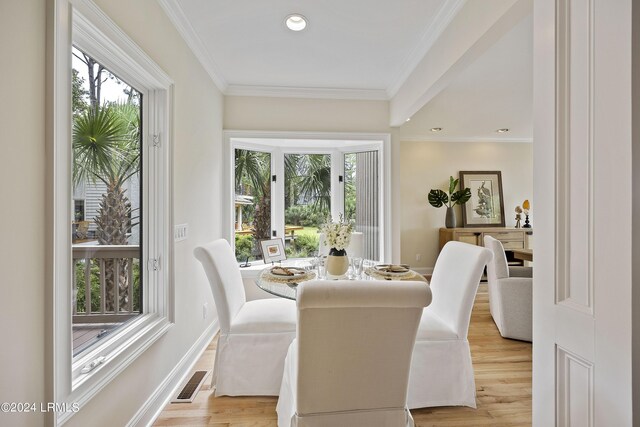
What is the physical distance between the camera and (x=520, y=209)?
6027 millimetres

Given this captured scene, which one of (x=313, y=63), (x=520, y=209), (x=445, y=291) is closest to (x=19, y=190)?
(x=445, y=291)

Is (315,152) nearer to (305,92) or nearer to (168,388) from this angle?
(305,92)

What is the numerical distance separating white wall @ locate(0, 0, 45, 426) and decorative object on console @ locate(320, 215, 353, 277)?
1.61m

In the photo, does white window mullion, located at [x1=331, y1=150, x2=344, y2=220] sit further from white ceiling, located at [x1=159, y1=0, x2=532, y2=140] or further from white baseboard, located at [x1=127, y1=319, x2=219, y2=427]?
white baseboard, located at [x1=127, y1=319, x2=219, y2=427]

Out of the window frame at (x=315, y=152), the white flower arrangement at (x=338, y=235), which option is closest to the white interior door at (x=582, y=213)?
the white flower arrangement at (x=338, y=235)

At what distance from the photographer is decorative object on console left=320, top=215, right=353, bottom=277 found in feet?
7.63

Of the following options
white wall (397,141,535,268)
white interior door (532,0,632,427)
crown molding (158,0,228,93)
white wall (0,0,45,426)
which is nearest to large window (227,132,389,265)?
crown molding (158,0,228,93)

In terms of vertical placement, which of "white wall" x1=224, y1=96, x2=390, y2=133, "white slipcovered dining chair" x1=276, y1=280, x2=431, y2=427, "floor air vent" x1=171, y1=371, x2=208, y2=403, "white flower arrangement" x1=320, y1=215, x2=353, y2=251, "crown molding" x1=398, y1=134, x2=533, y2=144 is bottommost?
"floor air vent" x1=171, y1=371, x2=208, y2=403

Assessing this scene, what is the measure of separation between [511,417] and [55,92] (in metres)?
2.76

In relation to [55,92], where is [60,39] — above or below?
above

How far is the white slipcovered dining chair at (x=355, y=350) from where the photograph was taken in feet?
3.80

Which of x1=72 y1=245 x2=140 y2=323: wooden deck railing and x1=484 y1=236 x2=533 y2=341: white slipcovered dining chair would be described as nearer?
x1=72 y1=245 x2=140 y2=323: wooden deck railing

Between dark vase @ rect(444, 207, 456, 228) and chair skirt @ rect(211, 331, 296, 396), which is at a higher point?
dark vase @ rect(444, 207, 456, 228)

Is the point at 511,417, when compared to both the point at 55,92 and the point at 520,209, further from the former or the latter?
the point at 520,209
